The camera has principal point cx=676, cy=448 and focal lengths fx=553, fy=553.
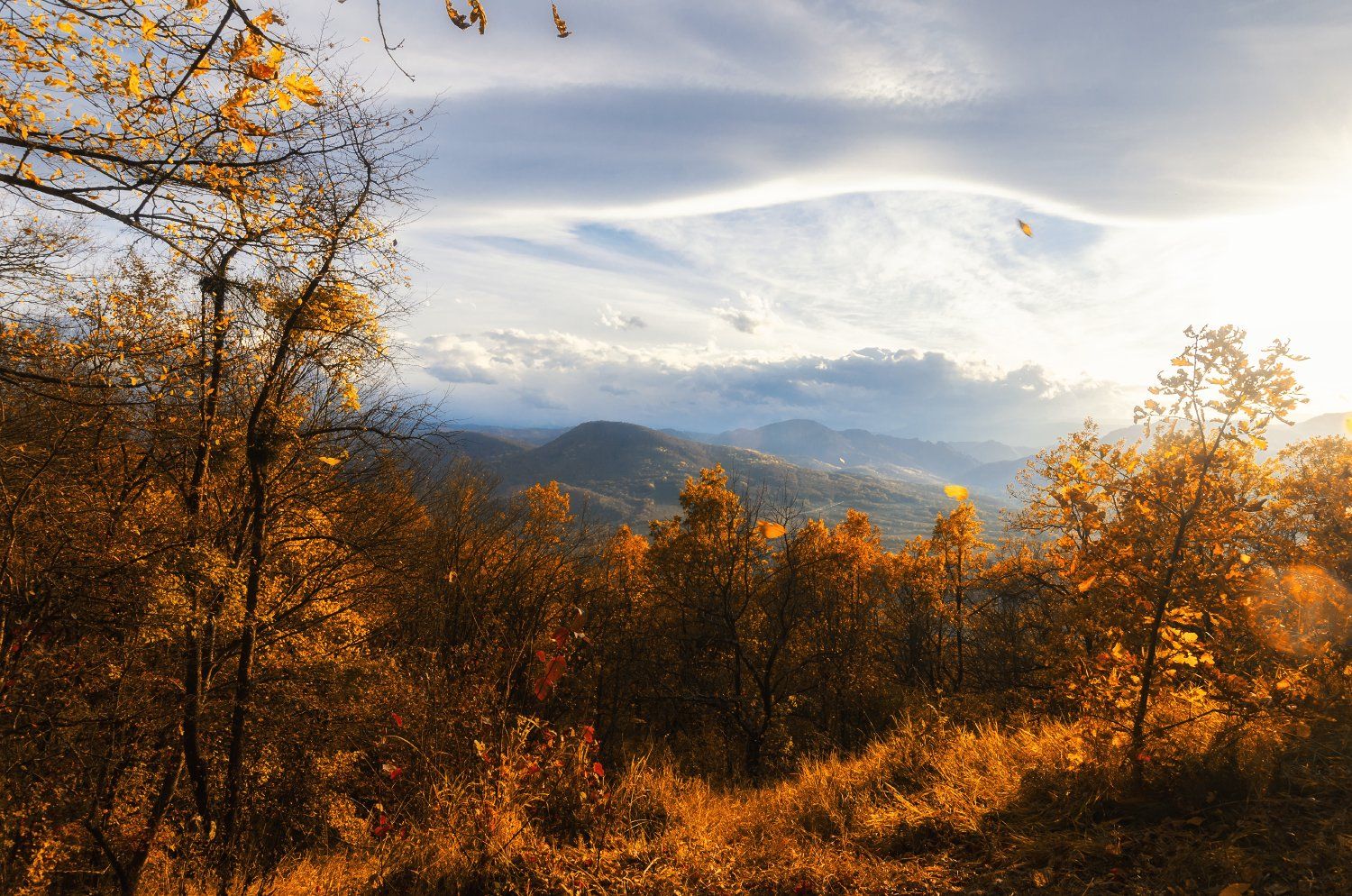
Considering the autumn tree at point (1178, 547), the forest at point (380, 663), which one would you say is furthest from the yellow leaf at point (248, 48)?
the autumn tree at point (1178, 547)

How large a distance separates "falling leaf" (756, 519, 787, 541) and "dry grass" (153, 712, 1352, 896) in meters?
8.57

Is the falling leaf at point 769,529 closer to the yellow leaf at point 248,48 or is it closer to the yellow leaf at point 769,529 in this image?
the yellow leaf at point 769,529

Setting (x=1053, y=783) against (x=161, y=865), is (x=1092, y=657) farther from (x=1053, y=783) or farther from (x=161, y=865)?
(x=161, y=865)

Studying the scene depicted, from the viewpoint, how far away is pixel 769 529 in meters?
14.5

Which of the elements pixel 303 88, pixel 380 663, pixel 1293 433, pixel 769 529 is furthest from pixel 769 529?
pixel 1293 433

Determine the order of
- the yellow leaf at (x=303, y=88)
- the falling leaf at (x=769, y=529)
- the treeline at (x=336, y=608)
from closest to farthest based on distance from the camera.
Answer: the yellow leaf at (x=303, y=88)
the treeline at (x=336, y=608)
the falling leaf at (x=769, y=529)

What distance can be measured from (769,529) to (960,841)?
33.8 feet

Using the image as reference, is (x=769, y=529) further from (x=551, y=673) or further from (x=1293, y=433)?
(x=1293, y=433)

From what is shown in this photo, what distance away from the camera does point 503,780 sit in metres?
4.71

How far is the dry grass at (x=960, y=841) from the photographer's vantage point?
343 centimetres

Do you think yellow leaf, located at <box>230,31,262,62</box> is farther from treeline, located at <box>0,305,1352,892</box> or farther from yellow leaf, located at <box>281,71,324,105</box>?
treeline, located at <box>0,305,1352,892</box>

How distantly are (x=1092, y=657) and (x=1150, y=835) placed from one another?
1381 mm

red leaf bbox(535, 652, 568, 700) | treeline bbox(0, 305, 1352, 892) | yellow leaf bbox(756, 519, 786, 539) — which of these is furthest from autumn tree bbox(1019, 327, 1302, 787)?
yellow leaf bbox(756, 519, 786, 539)

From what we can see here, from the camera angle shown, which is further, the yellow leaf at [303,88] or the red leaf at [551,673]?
the red leaf at [551,673]
